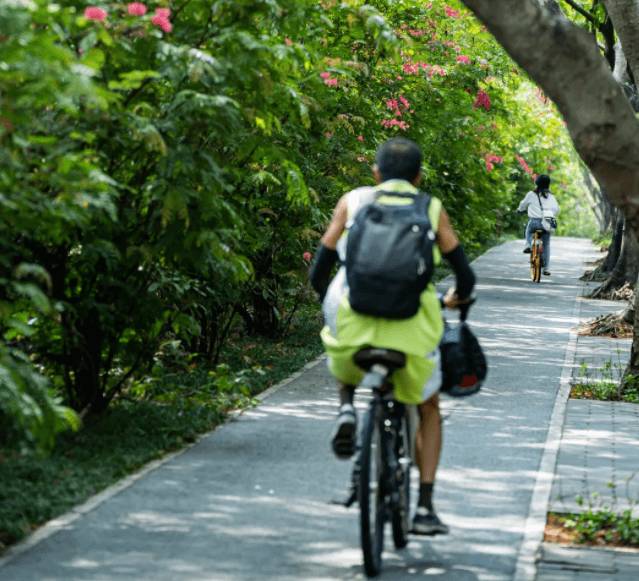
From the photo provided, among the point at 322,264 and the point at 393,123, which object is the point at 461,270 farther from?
the point at 393,123

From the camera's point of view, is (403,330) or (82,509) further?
(82,509)

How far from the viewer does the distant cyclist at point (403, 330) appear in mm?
5137

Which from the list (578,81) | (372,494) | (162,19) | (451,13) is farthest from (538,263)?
(372,494)

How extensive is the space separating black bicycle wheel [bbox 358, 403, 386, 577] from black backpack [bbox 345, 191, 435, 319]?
1.64 feet

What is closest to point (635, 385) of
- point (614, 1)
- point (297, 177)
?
point (614, 1)

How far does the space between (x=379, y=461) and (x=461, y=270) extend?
0.97 meters

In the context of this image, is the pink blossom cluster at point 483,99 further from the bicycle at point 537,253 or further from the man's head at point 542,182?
the bicycle at point 537,253

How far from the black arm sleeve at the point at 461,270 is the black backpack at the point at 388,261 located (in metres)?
0.26

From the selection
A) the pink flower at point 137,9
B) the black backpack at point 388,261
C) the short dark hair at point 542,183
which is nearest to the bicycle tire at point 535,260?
the short dark hair at point 542,183

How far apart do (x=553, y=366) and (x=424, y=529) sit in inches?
292

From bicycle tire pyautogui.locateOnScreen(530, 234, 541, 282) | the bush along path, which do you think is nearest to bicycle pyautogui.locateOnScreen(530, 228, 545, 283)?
bicycle tire pyautogui.locateOnScreen(530, 234, 541, 282)

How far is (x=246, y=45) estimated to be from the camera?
701cm

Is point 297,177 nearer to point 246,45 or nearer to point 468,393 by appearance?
point 246,45

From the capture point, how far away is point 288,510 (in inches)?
248
